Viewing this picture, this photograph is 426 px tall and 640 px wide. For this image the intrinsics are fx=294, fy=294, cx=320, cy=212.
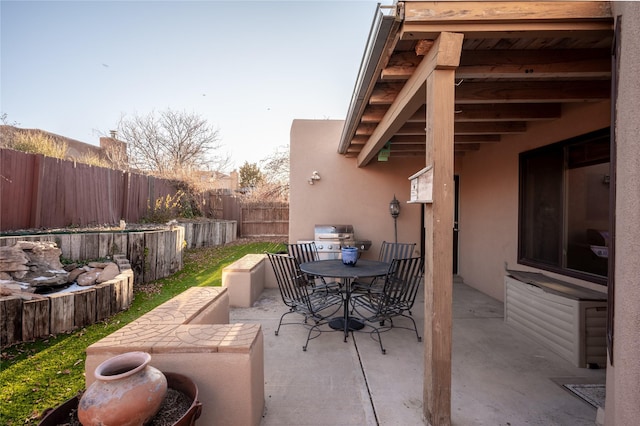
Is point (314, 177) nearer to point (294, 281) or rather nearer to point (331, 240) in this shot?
point (331, 240)

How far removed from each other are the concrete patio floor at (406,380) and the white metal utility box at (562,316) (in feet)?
0.36

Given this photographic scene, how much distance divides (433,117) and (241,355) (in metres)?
1.86

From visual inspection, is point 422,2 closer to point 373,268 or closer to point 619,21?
point 619,21

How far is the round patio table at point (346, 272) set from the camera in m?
3.08

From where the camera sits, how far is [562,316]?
107 inches

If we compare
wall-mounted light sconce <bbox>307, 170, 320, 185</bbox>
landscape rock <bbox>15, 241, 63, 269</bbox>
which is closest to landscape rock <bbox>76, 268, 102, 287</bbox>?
landscape rock <bbox>15, 241, 63, 269</bbox>

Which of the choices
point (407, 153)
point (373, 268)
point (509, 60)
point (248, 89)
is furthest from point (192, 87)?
point (509, 60)

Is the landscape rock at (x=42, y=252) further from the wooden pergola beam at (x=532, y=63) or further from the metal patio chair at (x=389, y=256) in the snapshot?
→ the wooden pergola beam at (x=532, y=63)

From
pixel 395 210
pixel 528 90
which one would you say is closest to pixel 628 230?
pixel 528 90

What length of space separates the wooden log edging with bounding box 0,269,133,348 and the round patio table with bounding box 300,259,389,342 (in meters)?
2.45

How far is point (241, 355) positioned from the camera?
1.70 m

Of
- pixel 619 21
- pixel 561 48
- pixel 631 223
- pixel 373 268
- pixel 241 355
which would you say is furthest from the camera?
pixel 373 268

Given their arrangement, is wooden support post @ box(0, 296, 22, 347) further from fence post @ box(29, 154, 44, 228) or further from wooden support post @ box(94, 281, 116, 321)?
fence post @ box(29, 154, 44, 228)

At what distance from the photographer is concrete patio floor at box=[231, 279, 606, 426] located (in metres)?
1.96
